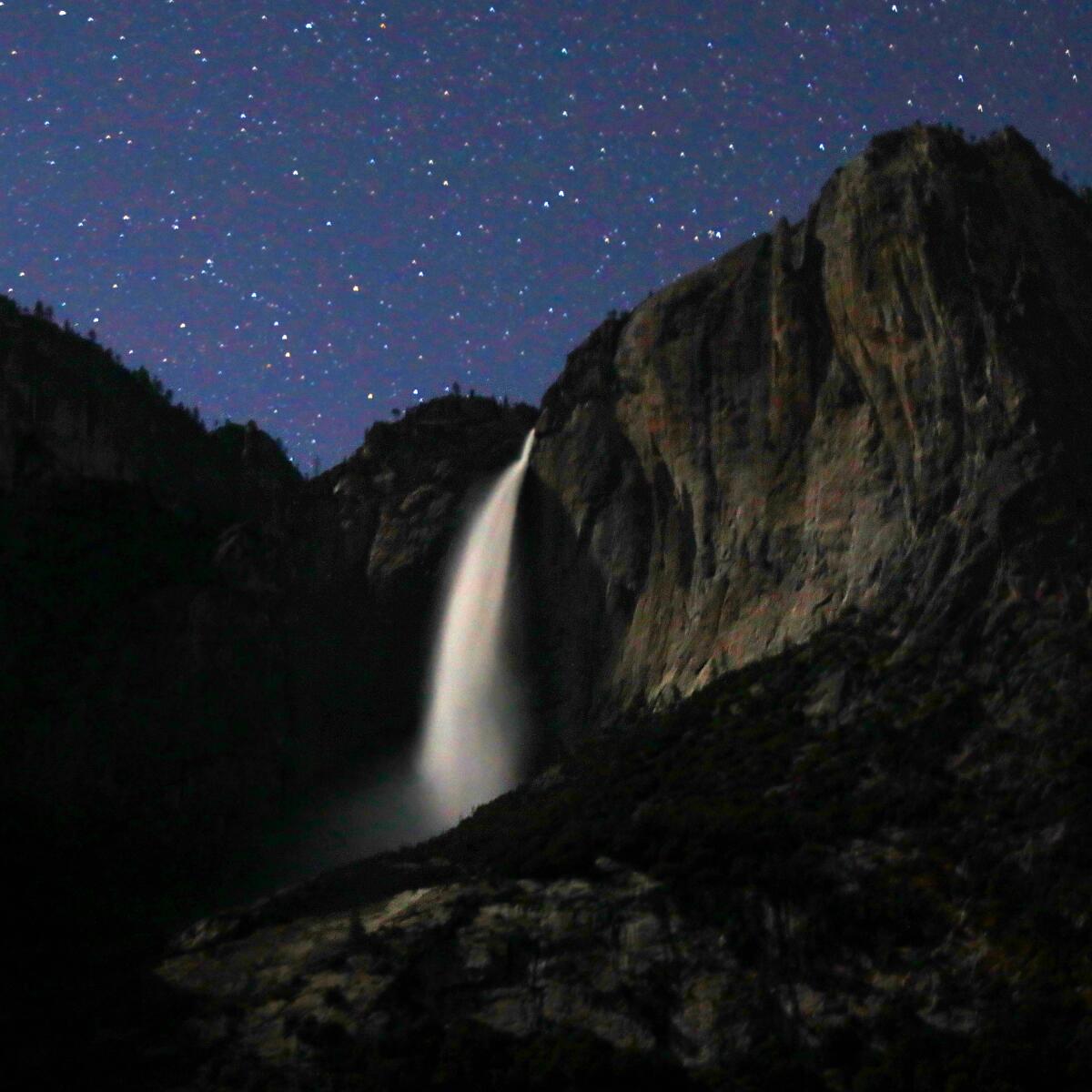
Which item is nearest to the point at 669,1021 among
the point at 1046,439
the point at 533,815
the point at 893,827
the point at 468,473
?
the point at 893,827

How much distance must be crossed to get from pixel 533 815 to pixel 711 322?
24525mm

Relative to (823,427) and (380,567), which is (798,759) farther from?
(380,567)

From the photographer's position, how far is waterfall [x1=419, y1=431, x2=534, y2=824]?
257ft

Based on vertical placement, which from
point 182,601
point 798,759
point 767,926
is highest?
point 182,601

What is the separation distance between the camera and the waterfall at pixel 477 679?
78.2 metres

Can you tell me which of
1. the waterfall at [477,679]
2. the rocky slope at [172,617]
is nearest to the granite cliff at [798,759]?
the waterfall at [477,679]

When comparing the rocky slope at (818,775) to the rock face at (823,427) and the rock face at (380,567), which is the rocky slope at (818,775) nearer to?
the rock face at (823,427)

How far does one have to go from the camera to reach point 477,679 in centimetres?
8200

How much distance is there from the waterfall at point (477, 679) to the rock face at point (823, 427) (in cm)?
203

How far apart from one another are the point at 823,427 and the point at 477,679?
21.7m

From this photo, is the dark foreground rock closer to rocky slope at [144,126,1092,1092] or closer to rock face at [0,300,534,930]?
rocky slope at [144,126,1092,1092]

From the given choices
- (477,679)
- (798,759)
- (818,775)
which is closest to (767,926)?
(818,775)

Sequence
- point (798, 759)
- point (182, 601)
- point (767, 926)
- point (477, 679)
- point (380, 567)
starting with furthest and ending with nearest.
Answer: point (380, 567)
point (477, 679)
point (182, 601)
point (798, 759)
point (767, 926)

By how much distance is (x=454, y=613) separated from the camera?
84.8 metres
